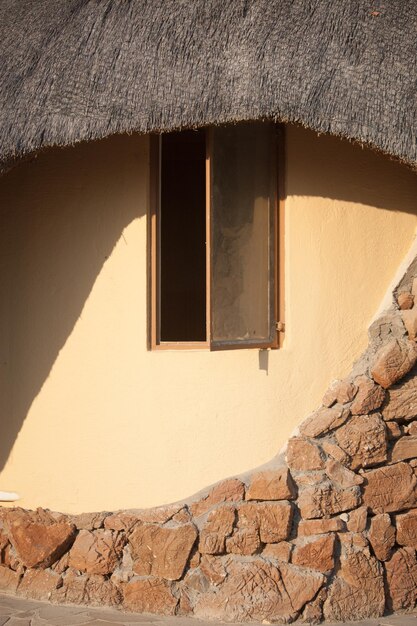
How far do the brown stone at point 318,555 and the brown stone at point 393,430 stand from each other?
656 millimetres

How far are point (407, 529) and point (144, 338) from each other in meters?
1.72

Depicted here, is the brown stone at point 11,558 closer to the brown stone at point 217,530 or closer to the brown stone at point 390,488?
the brown stone at point 217,530

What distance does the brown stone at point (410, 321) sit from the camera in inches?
219

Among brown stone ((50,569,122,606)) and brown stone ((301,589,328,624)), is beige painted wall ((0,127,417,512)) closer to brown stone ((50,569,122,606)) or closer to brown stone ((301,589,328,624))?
brown stone ((50,569,122,606))

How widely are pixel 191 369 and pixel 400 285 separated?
4.20ft

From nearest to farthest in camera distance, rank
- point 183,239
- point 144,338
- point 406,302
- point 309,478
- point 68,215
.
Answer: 1. point 309,478
2. point 144,338
3. point 406,302
4. point 68,215
5. point 183,239

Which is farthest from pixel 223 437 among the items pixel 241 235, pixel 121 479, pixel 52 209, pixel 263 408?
pixel 52 209

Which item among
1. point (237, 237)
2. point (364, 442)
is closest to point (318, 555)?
point (364, 442)

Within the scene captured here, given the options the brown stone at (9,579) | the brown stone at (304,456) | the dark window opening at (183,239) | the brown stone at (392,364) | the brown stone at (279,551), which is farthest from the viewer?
the dark window opening at (183,239)

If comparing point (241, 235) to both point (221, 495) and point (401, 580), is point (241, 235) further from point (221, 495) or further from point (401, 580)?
point (401, 580)

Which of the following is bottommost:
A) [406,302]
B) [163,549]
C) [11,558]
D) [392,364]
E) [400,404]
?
[11,558]

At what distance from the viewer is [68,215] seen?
19.2 ft

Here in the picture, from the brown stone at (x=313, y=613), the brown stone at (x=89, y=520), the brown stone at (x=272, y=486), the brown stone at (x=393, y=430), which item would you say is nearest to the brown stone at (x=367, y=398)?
the brown stone at (x=393, y=430)

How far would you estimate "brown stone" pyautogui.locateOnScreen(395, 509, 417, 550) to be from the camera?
5410 mm
